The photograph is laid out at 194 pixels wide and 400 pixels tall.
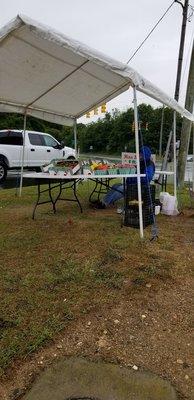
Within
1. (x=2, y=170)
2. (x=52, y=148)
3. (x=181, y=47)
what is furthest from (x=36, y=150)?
(x=181, y=47)

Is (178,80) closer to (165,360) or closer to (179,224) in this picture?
(179,224)

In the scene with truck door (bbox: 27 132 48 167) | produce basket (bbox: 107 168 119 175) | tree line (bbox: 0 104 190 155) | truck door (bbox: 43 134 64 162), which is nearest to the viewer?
produce basket (bbox: 107 168 119 175)

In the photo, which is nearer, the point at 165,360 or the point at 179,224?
the point at 165,360

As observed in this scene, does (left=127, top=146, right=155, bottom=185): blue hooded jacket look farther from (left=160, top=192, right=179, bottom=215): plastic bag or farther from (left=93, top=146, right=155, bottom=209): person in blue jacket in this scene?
(left=160, top=192, right=179, bottom=215): plastic bag

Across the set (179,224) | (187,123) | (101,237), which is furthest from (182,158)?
(101,237)

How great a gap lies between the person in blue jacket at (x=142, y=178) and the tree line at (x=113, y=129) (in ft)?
70.3

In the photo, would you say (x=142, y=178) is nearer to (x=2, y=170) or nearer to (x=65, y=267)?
(x=65, y=267)

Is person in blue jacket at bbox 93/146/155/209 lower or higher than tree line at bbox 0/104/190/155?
lower

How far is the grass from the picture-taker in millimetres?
3360

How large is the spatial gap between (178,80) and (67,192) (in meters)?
3.94

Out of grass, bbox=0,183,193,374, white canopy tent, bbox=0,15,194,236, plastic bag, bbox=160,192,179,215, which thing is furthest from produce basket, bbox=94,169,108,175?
plastic bag, bbox=160,192,179,215

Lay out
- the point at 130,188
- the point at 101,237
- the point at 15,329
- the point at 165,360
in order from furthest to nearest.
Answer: the point at 130,188
the point at 101,237
the point at 15,329
the point at 165,360

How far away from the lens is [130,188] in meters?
6.42

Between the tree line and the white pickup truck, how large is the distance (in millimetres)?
14462
